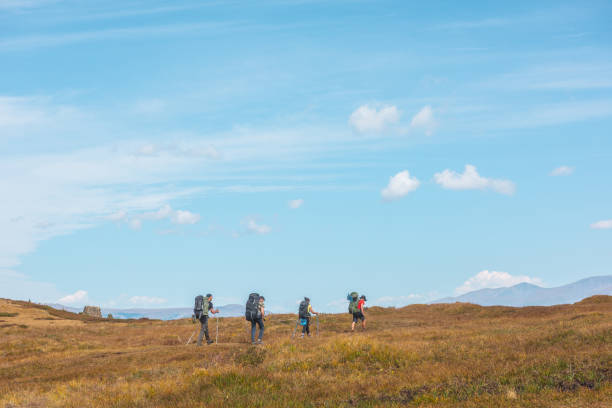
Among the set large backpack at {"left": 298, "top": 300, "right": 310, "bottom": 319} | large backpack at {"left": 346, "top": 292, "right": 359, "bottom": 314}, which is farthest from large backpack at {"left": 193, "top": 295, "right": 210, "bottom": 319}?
large backpack at {"left": 346, "top": 292, "right": 359, "bottom": 314}

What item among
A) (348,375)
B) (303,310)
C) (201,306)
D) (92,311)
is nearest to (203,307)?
(201,306)

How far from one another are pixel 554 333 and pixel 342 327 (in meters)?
18.8

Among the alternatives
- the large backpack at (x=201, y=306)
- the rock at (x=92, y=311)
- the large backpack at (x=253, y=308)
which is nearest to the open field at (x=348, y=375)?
the large backpack at (x=253, y=308)

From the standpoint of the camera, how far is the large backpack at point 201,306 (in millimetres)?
29291

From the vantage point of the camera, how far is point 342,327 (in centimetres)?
3750

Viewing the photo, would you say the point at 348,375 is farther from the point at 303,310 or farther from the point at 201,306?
the point at 201,306

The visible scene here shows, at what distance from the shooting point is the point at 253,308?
27.0 meters

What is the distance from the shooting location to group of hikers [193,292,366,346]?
88.9 feet

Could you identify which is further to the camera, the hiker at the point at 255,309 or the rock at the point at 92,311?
the rock at the point at 92,311

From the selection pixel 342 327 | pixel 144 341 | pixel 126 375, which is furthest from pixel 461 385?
pixel 144 341

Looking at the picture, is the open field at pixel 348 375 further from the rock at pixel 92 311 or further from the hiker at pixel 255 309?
the rock at pixel 92 311

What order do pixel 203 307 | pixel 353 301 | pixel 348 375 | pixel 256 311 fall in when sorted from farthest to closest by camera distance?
pixel 353 301 < pixel 203 307 < pixel 256 311 < pixel 348 375

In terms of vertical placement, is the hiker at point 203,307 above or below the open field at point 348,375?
above

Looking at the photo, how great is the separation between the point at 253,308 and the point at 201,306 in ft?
12.4
